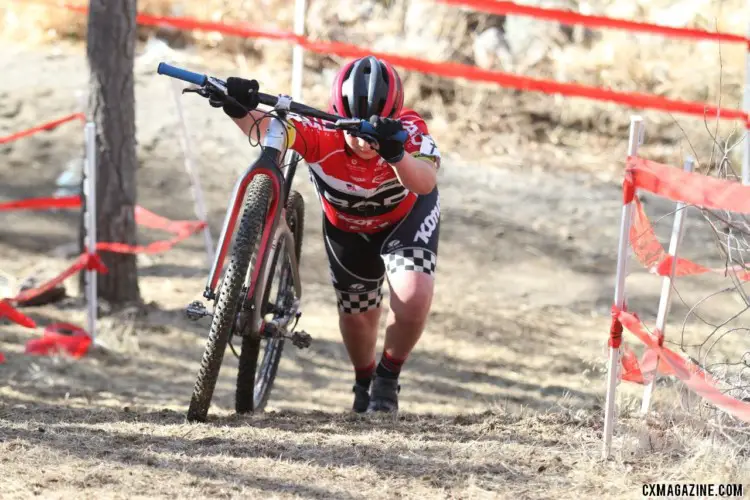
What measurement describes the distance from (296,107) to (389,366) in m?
1.49

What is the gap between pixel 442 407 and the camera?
689 cm

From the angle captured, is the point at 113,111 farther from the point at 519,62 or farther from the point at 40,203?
the point at 519,62

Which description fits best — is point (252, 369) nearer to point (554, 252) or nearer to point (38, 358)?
point (38, 358)

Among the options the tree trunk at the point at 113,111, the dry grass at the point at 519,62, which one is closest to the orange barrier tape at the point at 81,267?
the tree trunk at the point at 113,111

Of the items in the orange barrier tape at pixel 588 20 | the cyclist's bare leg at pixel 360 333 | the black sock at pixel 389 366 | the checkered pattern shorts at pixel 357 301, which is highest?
the orange barrier tape at pixel 588 20

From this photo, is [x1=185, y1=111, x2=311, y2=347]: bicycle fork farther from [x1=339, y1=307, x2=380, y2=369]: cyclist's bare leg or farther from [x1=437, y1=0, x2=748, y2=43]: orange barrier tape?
[x1=437, y1=0, x2=748, y2=43]: orange barrier tape

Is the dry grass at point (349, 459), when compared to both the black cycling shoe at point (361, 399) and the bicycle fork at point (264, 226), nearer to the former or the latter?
the bicycle fork at point (264, 226)

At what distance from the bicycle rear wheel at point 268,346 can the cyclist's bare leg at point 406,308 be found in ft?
1.80

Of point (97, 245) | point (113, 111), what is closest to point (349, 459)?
point (97, 245)

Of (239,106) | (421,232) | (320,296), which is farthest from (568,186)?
(239,106)

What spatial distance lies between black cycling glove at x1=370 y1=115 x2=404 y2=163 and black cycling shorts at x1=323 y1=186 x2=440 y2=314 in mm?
851

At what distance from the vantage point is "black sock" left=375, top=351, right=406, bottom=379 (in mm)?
5277

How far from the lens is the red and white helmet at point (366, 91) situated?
459 cm

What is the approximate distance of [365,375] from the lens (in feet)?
18.7
